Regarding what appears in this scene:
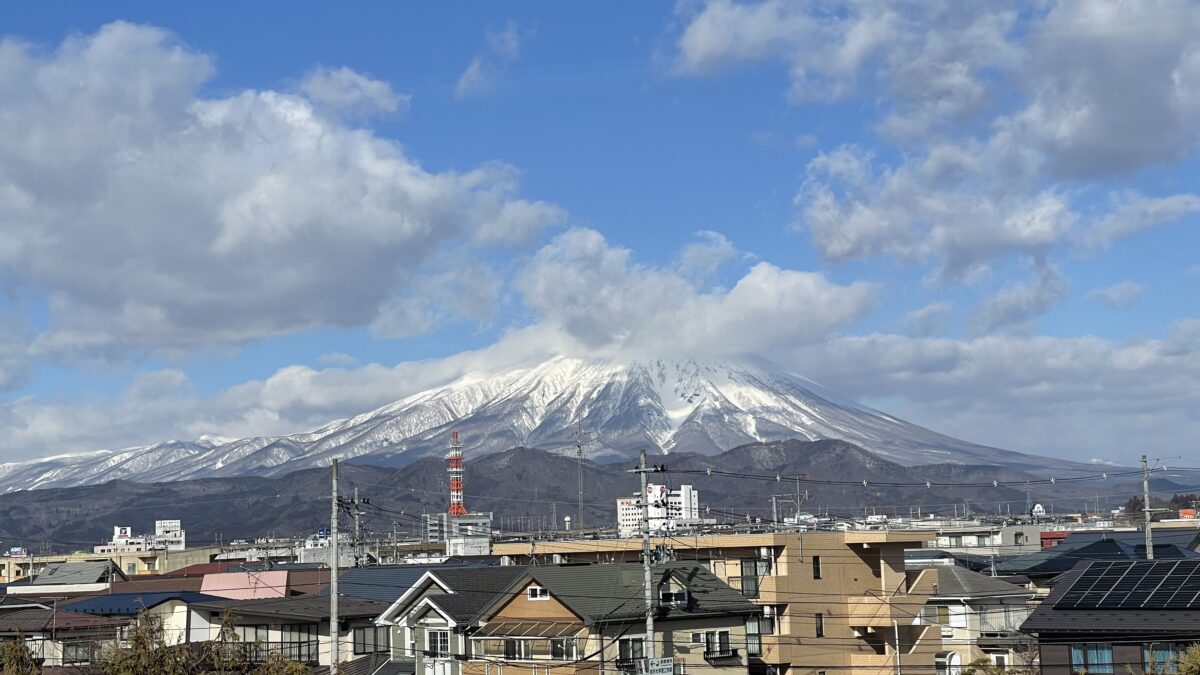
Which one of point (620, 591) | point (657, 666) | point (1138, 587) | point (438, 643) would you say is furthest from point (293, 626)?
point (1138, 587)

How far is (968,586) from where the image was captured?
172ft

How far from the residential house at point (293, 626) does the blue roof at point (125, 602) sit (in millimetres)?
3226

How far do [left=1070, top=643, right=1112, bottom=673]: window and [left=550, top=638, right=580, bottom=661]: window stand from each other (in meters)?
14.5

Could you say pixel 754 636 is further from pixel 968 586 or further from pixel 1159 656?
pixel 1159 656

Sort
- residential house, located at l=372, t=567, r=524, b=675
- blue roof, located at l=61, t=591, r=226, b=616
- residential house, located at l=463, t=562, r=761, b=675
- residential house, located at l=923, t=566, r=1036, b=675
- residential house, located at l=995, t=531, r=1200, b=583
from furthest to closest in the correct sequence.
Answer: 1. residential house, located at l=995, t=531, r=1200, b=583
2. blue roof, located at l=61, t=591, r=226, b=616
3. residential house, located at l=923, t=566, r=1036, b=675
4. residential house, located at l=372, t=567, r=524, b=675
5. residential house, located at l=463, t=562, r=761, b=675

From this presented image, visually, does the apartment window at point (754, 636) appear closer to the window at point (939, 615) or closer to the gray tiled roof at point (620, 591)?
the gray tiled roof at point (620, 591)

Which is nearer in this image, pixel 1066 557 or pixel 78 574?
pixel 1066 557

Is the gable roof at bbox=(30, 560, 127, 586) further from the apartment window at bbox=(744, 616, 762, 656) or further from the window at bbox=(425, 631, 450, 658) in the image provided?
the apartment window at bbox=(744, 616, 762, 656)

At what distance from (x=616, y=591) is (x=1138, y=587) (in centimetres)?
1608

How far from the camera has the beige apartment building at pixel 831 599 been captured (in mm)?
49781

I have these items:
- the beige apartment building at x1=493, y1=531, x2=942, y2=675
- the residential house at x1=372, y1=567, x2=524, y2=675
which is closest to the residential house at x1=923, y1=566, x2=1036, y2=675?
the beige apartment building at x1=493, y1=531, x2=942, y2=675

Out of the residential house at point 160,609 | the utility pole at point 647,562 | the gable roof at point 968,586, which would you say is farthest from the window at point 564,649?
the gable roof at point 968,586

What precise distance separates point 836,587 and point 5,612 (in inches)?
1303

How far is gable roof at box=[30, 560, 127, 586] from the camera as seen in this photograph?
79688 millimetres
